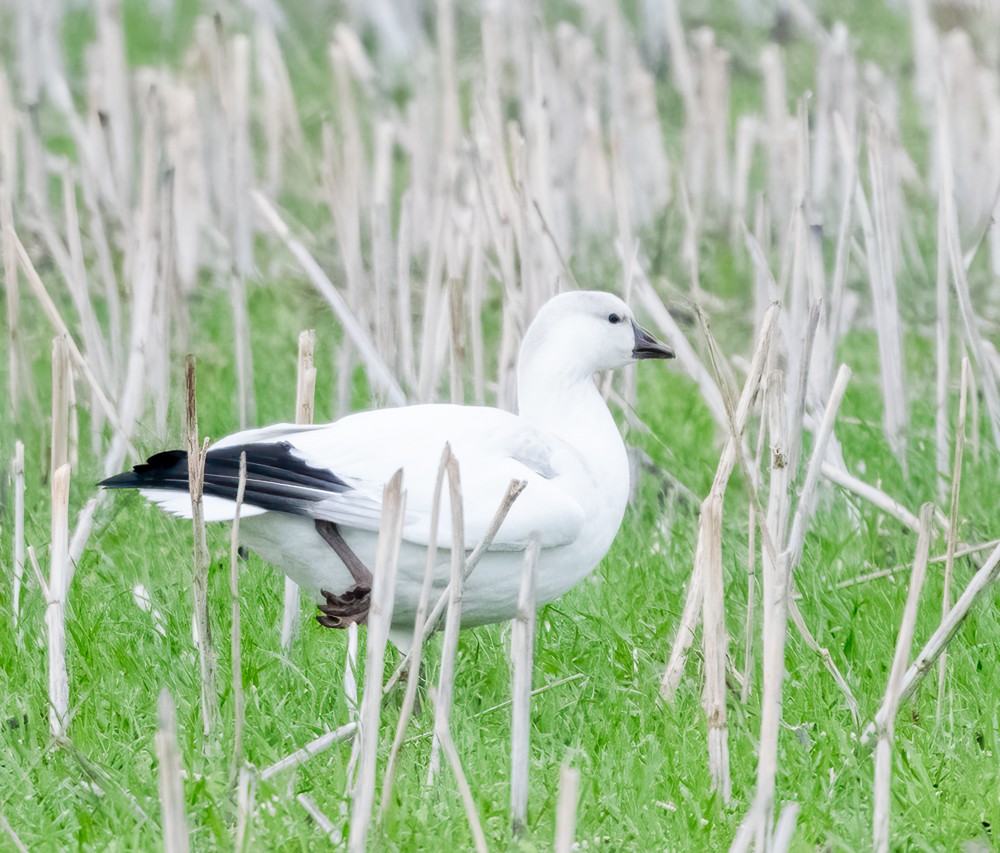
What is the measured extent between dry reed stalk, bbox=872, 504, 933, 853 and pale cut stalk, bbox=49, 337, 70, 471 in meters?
1.63

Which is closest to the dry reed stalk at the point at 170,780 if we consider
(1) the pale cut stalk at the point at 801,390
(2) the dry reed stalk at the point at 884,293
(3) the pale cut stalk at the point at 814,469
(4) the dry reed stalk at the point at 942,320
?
(3) the pale cut stalk at the point at 814,469

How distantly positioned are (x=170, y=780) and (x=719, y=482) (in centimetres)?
135

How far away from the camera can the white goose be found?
293 centimetres

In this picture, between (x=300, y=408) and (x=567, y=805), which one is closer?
(x=567, y=805)

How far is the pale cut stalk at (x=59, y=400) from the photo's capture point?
305 cm

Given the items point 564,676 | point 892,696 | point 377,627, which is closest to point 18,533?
point 564,676

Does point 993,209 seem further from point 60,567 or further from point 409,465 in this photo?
point 60,567

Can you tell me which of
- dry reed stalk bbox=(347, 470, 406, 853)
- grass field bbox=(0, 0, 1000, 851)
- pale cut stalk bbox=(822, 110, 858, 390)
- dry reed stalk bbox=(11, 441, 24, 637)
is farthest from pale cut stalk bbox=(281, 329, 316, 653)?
pale cut stalk bbox=(822, 110, 858, 390)

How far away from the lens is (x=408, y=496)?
118 inches

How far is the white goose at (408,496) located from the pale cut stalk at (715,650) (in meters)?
0.41

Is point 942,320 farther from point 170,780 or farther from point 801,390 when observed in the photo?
point 170,780

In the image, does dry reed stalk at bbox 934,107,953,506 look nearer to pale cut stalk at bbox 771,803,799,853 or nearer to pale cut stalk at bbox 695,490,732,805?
pale cut stalk at bbox 695,490,732,805

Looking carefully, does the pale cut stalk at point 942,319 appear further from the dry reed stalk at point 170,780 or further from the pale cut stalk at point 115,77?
the pale cut stalk at point 115,77

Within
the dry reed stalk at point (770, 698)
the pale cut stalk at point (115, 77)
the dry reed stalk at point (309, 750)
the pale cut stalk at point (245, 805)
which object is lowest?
the dry reed stalk at point (309, 750)
